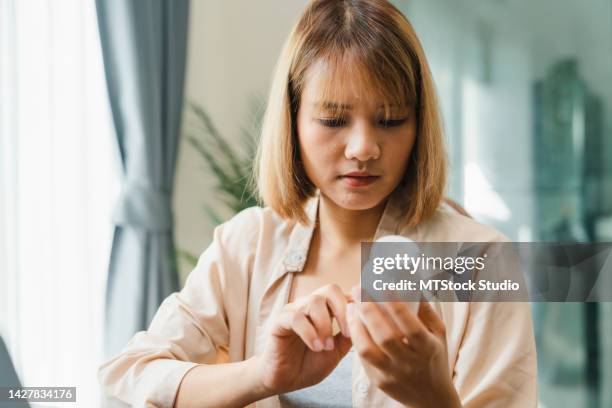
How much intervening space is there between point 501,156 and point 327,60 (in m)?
1.38

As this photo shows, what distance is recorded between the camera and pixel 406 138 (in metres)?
0.77

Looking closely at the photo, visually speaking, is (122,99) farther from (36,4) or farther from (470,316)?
(470,316)

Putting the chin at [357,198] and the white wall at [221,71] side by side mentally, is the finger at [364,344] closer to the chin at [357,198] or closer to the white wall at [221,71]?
the chin at [357,198]

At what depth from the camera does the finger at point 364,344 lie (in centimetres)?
49

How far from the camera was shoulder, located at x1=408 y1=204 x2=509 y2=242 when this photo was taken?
0.77 meters

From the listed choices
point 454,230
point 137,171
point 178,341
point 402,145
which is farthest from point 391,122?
point 137,171

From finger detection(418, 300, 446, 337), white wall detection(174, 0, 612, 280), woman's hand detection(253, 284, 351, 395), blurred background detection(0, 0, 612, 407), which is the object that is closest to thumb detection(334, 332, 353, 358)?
woman's hand detection(253, 284, 351, 395)

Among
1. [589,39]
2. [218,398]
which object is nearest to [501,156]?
[589,39]

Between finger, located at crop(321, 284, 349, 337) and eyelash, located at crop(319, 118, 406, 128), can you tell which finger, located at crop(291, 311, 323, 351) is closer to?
finger, located at crop(321, 284, 349, 337)

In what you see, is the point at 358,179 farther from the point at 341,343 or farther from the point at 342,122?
the point at 341,343

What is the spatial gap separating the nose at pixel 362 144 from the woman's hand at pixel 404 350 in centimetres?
24

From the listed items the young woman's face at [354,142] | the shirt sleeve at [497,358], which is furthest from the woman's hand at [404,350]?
the young woman's face at [354,142]

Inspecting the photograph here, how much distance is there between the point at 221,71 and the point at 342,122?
1.48 metres

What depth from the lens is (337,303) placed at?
54cm
